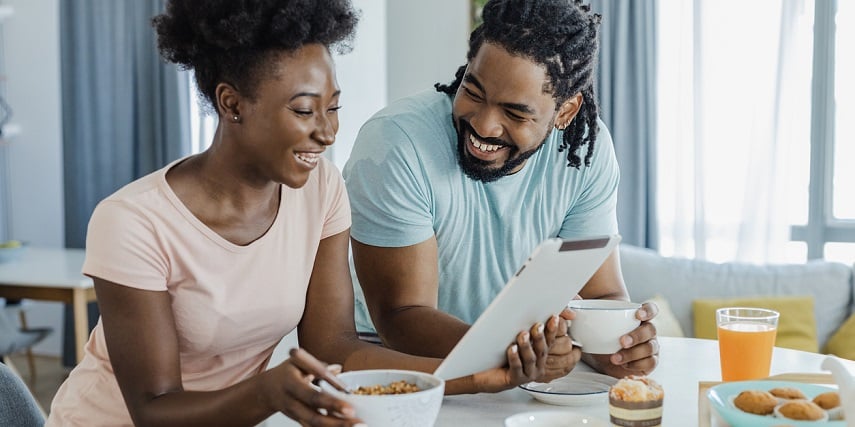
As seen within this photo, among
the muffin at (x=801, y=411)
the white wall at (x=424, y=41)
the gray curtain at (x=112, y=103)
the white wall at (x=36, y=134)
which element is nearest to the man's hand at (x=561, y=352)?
the muffin at (x=801, y=411)

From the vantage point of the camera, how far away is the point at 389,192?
5.52ft

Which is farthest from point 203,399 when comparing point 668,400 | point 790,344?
point 790,344

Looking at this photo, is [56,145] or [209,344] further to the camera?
[56,145]

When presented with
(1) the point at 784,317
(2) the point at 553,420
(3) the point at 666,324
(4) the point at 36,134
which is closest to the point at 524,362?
(2) the point at 553,420

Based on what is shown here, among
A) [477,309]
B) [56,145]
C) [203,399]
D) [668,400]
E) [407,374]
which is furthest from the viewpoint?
[56,145]

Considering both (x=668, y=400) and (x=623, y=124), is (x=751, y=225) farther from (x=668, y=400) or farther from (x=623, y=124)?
(x=668, y=400)

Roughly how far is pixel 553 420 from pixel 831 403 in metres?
0.33

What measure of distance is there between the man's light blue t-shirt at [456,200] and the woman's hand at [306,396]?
61 cm

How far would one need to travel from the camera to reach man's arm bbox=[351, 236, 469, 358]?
1.60m

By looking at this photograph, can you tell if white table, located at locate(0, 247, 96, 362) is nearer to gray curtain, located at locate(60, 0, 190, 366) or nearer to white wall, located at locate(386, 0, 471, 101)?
gray curtain, located at locate(60, 0, 190, 366)

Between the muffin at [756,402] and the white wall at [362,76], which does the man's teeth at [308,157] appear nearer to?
the muffin at [756,402]

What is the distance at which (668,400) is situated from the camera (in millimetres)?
1421

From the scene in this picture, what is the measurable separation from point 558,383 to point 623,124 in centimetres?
273

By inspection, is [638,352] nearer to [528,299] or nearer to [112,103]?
[528,299]
